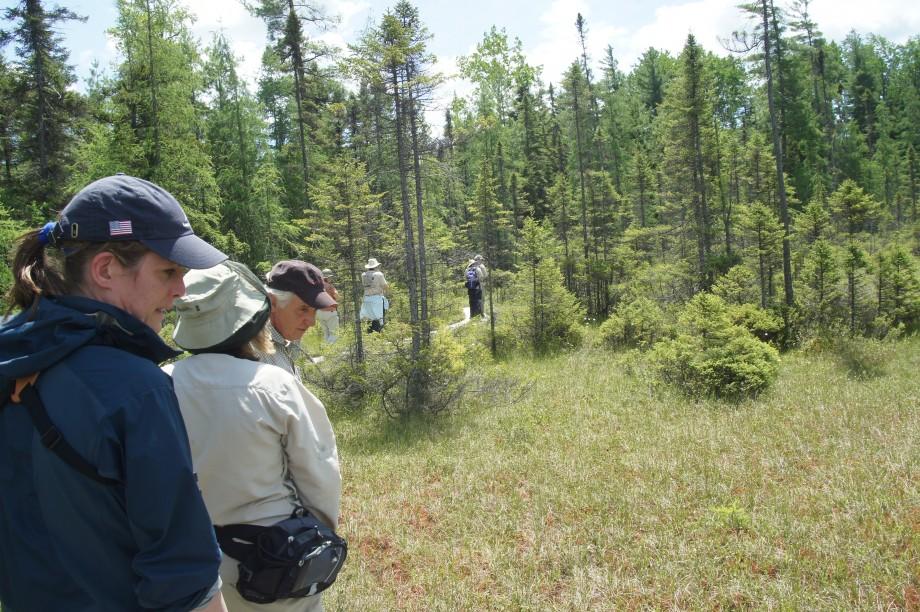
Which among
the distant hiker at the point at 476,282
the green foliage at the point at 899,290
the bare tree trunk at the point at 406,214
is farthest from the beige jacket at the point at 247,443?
the green foliage at the point at 899,290

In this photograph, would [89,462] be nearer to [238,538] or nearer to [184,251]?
[184,251]

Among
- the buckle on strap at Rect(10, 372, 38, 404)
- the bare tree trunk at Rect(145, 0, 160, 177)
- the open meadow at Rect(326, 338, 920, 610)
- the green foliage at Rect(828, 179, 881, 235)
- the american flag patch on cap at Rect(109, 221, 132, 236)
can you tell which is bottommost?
the open meadow at Rect(326, 338, 920, 610)

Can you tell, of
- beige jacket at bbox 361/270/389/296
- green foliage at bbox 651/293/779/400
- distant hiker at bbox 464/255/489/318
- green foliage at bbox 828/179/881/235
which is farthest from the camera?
distant hiker at bbox 464/255/489/318

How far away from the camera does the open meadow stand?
4516mm

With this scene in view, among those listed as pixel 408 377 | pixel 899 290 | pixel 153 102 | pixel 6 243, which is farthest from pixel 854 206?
pixel 6 243

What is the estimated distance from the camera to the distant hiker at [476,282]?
67.5ft

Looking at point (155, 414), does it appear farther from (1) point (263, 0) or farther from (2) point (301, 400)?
(1) point (263, 0)

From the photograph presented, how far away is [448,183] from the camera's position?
14172mm

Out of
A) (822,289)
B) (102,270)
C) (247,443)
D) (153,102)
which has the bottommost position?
(822,289)

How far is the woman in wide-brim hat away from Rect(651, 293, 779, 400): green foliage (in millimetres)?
9623

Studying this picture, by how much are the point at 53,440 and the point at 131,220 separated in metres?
0.61

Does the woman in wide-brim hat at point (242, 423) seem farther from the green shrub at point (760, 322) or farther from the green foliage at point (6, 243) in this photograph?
the green shrub at point (760, 322)

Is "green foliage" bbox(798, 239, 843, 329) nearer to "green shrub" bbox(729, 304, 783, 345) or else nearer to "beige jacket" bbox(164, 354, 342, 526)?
"green shrub" bbox(729, 304, 783, 345)

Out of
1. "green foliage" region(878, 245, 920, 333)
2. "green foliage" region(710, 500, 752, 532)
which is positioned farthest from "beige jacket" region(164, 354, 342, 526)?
"green foliage" region(878, 245, 920, 333)
